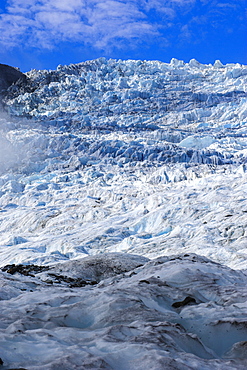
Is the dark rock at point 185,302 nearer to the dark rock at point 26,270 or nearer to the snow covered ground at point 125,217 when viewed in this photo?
the snow covered ground at point 125,217

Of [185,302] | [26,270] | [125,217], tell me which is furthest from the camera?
[125,217]

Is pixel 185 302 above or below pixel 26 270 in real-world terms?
above

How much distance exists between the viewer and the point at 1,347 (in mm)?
4910

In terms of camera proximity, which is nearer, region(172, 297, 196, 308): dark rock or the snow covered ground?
the snow covered ground

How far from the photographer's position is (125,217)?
38.5 metres

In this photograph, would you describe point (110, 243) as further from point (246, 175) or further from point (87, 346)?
point (87, 346)

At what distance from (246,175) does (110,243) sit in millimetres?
20023

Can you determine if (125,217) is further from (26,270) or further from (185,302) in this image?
(185,302)

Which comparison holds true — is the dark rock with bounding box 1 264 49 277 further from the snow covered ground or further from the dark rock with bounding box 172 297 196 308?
the dark rock with bounding box 172 297 196 308

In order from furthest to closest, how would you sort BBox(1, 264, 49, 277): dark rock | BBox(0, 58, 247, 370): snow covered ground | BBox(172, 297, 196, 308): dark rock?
BBox(1, 264, 49, 277): dark rock, BBox(172, 297, 196, 308): dark rock, BBox(0, 58, 247, 370): snow covered ground

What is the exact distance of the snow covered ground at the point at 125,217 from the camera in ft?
18.9

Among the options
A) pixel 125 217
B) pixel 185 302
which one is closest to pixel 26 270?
pixel 185 302

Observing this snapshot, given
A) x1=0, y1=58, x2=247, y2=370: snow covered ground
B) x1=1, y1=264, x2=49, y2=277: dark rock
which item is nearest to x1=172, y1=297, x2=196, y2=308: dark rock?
x1=0, y1=58, x2=247, y2=370: snow covered ground

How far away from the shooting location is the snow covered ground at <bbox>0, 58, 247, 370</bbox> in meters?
5.75
